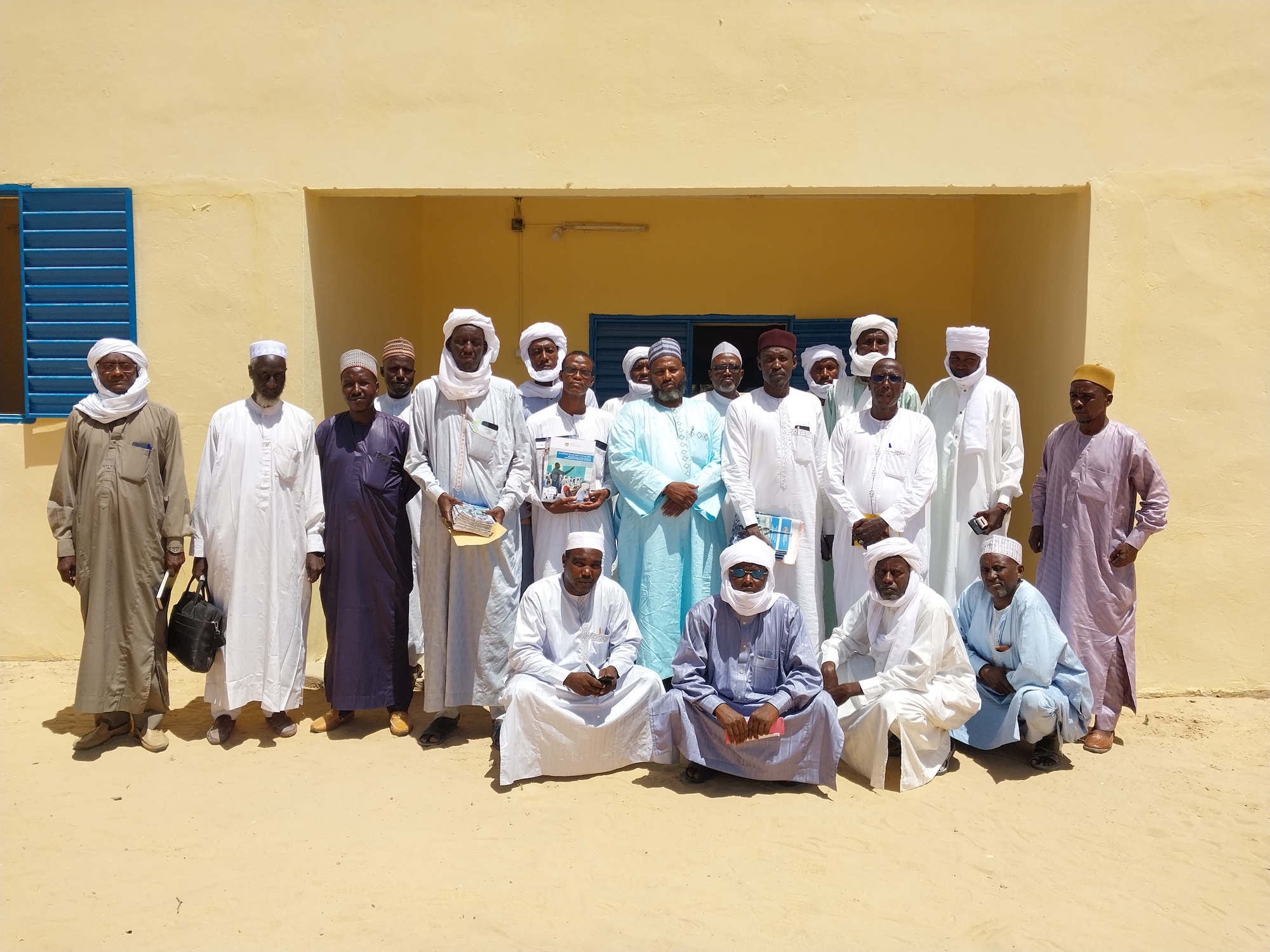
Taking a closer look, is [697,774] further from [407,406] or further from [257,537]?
[407,406]

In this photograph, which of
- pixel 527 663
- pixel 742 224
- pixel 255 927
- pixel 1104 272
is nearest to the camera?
pixel 255 927

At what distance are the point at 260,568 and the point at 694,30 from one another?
12.0ft

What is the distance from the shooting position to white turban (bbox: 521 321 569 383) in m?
5.57

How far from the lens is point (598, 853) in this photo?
397 cm

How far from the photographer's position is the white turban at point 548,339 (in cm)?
557

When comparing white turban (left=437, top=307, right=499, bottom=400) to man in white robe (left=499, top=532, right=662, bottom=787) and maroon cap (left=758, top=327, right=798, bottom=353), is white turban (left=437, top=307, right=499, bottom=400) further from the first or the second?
maroon cap (left=758, top=327, right=798, bottom=353)

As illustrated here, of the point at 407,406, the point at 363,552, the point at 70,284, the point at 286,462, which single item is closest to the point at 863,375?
the point at 407,406

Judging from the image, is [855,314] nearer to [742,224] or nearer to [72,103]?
[742,224]

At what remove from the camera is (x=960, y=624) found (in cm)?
506

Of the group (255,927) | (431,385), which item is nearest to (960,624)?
(431,385)

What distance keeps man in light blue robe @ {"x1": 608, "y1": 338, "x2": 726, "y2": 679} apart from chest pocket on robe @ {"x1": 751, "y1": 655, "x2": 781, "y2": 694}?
2.35ft

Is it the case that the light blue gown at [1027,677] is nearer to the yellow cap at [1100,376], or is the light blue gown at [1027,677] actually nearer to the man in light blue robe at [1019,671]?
the man in light blue robe at [1019,671]

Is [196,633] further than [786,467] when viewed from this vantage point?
No

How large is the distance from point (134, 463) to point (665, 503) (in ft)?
8.09
